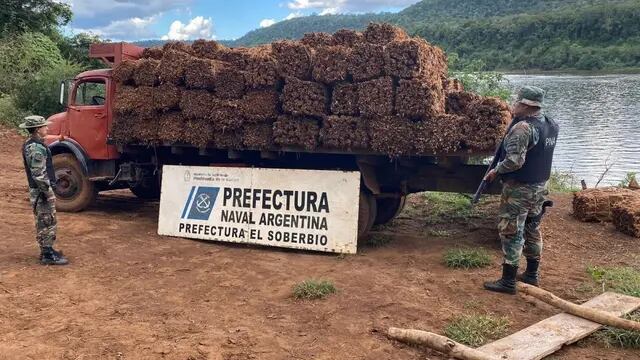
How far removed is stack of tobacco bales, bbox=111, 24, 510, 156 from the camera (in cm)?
653

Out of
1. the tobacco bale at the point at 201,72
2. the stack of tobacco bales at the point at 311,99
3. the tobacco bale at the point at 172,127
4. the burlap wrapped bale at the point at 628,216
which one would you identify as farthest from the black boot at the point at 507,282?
the tobacco bale at the point at 172,127

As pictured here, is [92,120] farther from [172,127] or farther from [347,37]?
[347,37]

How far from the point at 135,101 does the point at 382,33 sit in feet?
11.7

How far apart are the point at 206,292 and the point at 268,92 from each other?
2731mm

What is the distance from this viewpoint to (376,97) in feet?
21.9

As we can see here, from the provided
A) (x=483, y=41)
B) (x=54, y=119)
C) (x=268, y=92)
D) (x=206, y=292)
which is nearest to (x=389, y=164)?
(x=268, y=92)

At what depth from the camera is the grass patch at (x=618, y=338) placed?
4.48m

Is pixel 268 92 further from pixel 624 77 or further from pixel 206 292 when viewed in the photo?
pixel 624 77

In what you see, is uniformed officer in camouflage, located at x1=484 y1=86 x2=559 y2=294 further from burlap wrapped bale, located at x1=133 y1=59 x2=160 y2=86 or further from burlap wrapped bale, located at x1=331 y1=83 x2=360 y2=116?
burlap wrapped bale, located at x1=133 y1=59 x2=160 y2=86

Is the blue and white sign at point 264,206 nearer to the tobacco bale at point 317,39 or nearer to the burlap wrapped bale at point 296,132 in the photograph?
the burlap wrapped bale at point 296,132

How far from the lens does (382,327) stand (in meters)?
4.84

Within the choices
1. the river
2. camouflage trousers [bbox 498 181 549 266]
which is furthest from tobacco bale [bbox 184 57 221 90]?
the river

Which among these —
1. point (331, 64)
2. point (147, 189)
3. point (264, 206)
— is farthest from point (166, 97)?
point (147, 189)

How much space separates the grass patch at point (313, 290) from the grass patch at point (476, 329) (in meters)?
1.26
